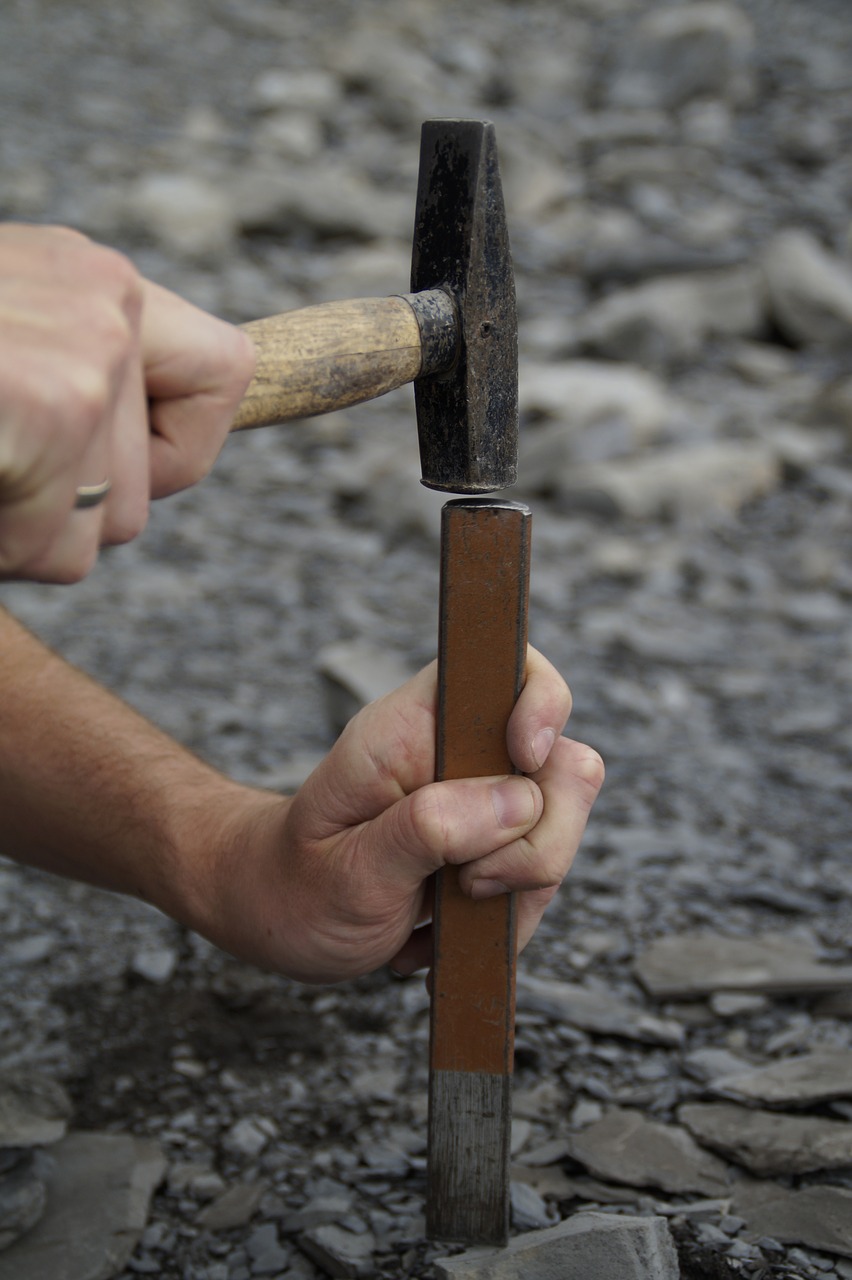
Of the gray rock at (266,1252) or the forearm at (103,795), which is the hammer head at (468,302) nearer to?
the forearm at (103,795)

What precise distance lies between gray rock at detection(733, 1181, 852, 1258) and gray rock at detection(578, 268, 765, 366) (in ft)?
Answer: 15.9

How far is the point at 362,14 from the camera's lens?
11.6m

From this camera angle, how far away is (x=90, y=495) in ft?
3.75

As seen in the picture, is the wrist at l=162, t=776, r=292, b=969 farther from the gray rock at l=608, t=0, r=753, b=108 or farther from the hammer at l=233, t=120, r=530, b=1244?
the gray rock at l=608, t=0, r=753, b=108

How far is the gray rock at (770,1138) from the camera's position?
6.38 ft

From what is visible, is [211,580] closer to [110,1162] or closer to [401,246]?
[110,1162]

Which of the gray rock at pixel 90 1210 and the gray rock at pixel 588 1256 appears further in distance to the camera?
the gray rock at pixel 90 1210

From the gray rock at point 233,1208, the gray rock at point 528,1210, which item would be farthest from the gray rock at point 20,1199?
the gray rock at point 528,1210

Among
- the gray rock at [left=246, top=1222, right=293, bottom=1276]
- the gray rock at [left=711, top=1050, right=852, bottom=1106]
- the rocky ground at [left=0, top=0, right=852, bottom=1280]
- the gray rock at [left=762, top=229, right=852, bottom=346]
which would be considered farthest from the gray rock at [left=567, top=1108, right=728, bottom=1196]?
the gray rock at [left=762, top=229, right=852, bottom=346]

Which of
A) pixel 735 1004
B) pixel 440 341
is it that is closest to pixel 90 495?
pixel 440 341

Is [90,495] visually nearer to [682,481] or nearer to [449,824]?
[449,824]

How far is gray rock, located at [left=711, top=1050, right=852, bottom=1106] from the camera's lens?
2.09 meters

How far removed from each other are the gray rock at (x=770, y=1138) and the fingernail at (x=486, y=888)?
695mm

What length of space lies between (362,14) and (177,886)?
11.4 m
